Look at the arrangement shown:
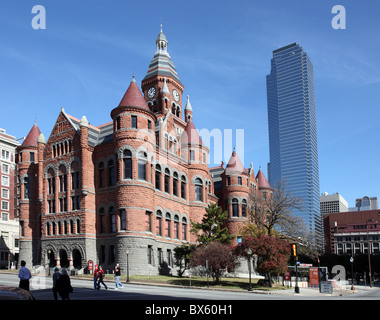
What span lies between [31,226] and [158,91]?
101 feet

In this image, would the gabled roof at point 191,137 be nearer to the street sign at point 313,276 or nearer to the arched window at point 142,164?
the arched window at point 142,164

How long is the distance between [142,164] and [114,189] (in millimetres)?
4524

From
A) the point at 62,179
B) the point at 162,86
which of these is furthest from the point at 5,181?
the point at 62,179

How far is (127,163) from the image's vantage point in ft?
157

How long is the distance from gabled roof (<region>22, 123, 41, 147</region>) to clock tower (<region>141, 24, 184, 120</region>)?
19508 millimetres

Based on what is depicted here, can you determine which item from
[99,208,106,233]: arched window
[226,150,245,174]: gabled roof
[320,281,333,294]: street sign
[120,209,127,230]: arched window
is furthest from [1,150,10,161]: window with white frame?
[320,281,333,294]: street sign

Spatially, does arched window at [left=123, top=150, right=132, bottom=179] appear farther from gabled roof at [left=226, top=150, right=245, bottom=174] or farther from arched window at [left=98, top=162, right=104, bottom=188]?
gabled roof at [left=226, top=150, right=245, bottom=174]

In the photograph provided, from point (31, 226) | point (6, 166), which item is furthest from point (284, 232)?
point (6, 166)

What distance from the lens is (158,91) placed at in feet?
235

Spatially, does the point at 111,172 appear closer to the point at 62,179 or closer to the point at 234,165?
the point at 62,179

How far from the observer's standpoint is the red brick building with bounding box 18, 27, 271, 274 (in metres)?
47.0

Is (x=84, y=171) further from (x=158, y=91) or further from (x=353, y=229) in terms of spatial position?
(x=353, y=229)

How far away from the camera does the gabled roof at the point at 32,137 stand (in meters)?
59.8
